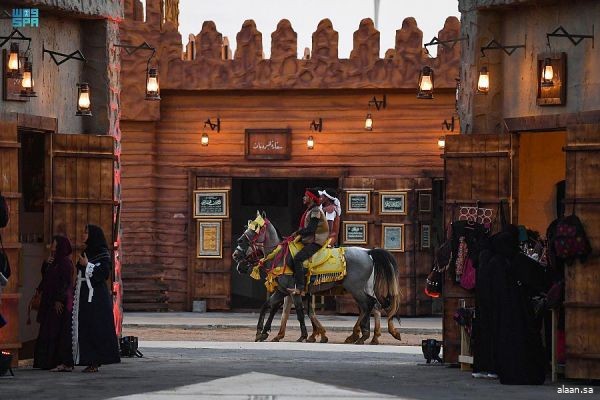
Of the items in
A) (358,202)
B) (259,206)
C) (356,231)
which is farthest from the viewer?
(259,206)

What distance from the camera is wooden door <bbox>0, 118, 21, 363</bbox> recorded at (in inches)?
724

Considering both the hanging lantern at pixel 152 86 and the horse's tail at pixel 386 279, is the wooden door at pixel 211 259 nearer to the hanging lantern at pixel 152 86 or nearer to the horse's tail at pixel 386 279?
the horse's tail at pixel 386 279

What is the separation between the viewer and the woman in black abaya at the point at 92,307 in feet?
59.5

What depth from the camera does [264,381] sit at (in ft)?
56.2

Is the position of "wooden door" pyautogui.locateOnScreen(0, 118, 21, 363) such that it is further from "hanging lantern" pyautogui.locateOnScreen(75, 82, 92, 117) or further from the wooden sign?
the wooden sign

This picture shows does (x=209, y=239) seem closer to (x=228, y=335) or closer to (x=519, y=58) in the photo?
(x=228, y=335)

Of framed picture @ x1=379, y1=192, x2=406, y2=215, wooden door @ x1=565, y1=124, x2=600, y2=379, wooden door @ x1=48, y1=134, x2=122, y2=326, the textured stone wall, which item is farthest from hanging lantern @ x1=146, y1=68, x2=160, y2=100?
framed picture @ x1=379, y1=192, x2=406, y2=215

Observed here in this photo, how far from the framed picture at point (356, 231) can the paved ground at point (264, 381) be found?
9.93 m

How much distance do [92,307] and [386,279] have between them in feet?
26.3

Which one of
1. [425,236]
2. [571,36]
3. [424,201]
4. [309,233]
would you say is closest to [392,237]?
[425,236]

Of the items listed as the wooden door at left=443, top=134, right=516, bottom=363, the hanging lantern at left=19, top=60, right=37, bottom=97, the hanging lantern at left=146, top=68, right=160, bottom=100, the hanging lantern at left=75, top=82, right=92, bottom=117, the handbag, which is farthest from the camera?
the hanging lantern at left=146, top=68, right=160, bottom=100

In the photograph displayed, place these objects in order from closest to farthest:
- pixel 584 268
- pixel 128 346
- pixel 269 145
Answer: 1. pixel 584 268
2. pixel 128 346
3. pixel 269 145

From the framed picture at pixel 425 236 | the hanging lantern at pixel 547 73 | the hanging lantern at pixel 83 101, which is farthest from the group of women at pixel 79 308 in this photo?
the framed picture at pixel 425 236

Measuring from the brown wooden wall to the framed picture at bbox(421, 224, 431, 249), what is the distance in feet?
1.99
